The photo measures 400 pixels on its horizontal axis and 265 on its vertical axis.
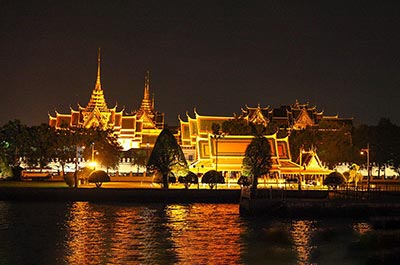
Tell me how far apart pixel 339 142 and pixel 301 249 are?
5760 centimetres

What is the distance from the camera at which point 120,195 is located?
57531 mm

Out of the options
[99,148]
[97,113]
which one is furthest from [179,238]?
[97,113]

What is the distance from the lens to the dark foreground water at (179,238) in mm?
32156

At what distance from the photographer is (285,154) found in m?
75.5

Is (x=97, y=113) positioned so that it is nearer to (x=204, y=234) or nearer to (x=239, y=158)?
(x=239, y=158)

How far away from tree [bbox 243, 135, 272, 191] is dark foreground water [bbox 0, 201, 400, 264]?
41.8ft

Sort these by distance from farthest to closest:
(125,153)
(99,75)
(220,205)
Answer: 1. (99,75)
2. (125,153)
3. (220,205)

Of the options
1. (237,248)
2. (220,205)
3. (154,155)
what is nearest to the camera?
(237,248)

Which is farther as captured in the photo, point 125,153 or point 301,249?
point 125,153

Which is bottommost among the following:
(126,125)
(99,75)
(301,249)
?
(301,249)

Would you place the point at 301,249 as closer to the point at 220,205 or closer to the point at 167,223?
the point at 167,223

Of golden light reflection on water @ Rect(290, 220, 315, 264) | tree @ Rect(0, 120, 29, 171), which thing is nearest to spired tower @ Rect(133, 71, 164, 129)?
tree @ Rect(0, 120, 29, 171)

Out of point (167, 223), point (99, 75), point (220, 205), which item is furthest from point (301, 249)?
point (99, 75)

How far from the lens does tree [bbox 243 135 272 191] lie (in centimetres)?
6500
